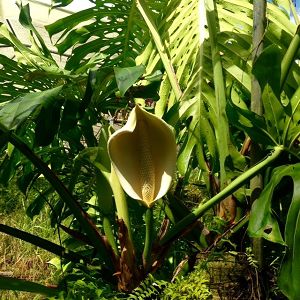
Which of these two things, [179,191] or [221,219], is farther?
[179,191]

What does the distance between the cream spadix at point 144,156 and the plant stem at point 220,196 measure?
0.11 m

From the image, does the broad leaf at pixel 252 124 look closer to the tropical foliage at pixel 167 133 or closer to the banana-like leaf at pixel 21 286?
the tropical foliage at pixel 167 133

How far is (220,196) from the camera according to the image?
927 millimetres

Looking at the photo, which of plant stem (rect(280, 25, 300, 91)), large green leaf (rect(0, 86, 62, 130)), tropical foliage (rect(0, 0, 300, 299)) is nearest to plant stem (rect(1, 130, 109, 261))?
tropical foliage (rect(0, 0, 300, 299))

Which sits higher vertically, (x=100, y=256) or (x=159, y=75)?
(x=159, y=75)

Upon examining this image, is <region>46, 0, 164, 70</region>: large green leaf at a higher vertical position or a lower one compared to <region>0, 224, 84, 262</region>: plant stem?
higher

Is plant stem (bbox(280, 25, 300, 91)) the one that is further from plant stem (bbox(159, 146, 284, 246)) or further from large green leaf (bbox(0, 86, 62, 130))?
large green leaf (bbox(0, 86, 62, 130))

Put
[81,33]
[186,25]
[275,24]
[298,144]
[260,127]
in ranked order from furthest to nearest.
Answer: [81,33], [186,25], [275,24], [298,144], [260,127]

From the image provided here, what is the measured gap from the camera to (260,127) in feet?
3.11

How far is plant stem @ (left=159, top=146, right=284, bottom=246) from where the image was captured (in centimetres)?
92

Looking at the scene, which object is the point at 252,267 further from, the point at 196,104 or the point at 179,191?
the point at 196,104

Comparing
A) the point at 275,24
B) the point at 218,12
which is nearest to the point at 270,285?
the point at 275,24

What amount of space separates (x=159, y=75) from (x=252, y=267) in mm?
405

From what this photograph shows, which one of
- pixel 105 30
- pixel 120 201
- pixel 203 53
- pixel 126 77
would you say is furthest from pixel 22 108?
pixel 105 30
